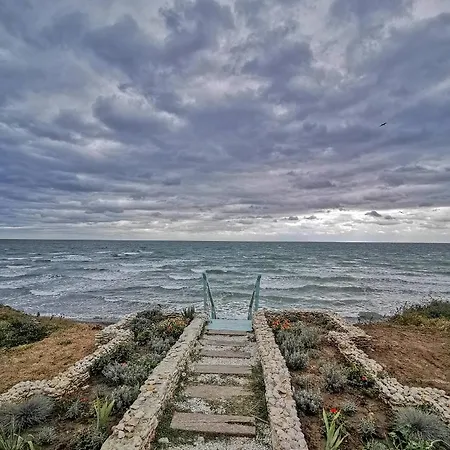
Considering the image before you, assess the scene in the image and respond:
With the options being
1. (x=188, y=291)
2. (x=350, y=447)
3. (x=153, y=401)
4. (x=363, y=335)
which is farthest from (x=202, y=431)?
(x=188, y=291)

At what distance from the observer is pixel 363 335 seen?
33.7 ft

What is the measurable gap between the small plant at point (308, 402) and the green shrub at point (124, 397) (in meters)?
2.92

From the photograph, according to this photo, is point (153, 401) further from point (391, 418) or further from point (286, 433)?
point (391, 418)

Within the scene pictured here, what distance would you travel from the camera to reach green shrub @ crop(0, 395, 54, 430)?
5609 mm

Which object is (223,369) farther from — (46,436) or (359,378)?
(46,436)

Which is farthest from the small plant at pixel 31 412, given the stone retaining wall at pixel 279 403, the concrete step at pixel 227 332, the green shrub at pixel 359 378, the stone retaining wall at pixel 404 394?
the stone retaining wall at pixel 404 394

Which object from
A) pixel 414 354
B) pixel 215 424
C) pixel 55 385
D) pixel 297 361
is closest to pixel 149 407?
pixel 215 424

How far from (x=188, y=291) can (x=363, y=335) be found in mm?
19320

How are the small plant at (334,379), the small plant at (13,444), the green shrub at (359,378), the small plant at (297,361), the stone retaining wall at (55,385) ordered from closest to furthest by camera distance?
the small plant at (13,444)
the stone retaining wall at (55,385)
the small plant at (334,379)
the green shrub at (359,378)
the small plant at (297,361)

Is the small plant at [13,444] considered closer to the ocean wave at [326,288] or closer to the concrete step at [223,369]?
the concrete step at [223,369]

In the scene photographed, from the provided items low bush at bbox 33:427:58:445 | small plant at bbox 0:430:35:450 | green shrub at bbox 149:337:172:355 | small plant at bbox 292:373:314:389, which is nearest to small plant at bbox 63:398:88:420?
low bush at bbox 33:427:58:445

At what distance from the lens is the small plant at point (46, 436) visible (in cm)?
515

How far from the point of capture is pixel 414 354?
10047 mm

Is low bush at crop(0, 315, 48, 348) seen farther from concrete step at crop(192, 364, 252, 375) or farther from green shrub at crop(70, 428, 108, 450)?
green shrub at crop(70, 428, 108, 450)
